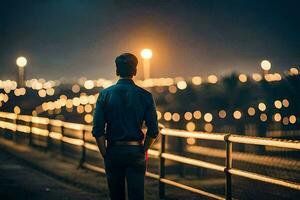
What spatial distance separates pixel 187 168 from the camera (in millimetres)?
18031

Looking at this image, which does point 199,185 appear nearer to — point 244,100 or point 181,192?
point 181,192

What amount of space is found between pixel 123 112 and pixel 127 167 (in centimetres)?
48

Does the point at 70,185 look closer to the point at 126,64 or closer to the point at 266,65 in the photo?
the point at 126,64

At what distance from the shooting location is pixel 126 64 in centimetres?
568

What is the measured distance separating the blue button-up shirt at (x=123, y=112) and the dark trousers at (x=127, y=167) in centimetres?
11

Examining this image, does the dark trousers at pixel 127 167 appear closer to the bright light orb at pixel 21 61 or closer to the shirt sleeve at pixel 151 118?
the shirt sleeve at pixel 151 118

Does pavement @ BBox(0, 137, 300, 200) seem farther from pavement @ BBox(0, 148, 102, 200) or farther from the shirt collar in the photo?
the shirt collar

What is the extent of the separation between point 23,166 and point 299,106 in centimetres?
2338

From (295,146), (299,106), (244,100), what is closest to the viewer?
(295,146)

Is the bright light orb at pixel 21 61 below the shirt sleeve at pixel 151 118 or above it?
above

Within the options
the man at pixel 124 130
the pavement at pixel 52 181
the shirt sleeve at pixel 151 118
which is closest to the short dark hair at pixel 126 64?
the man at pixel 124 130

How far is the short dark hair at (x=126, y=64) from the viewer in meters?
5.66

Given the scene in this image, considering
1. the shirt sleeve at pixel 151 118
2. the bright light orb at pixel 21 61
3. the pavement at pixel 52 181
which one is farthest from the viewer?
the bright light orb at pixel 21 61

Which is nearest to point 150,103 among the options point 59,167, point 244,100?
point 59,167
